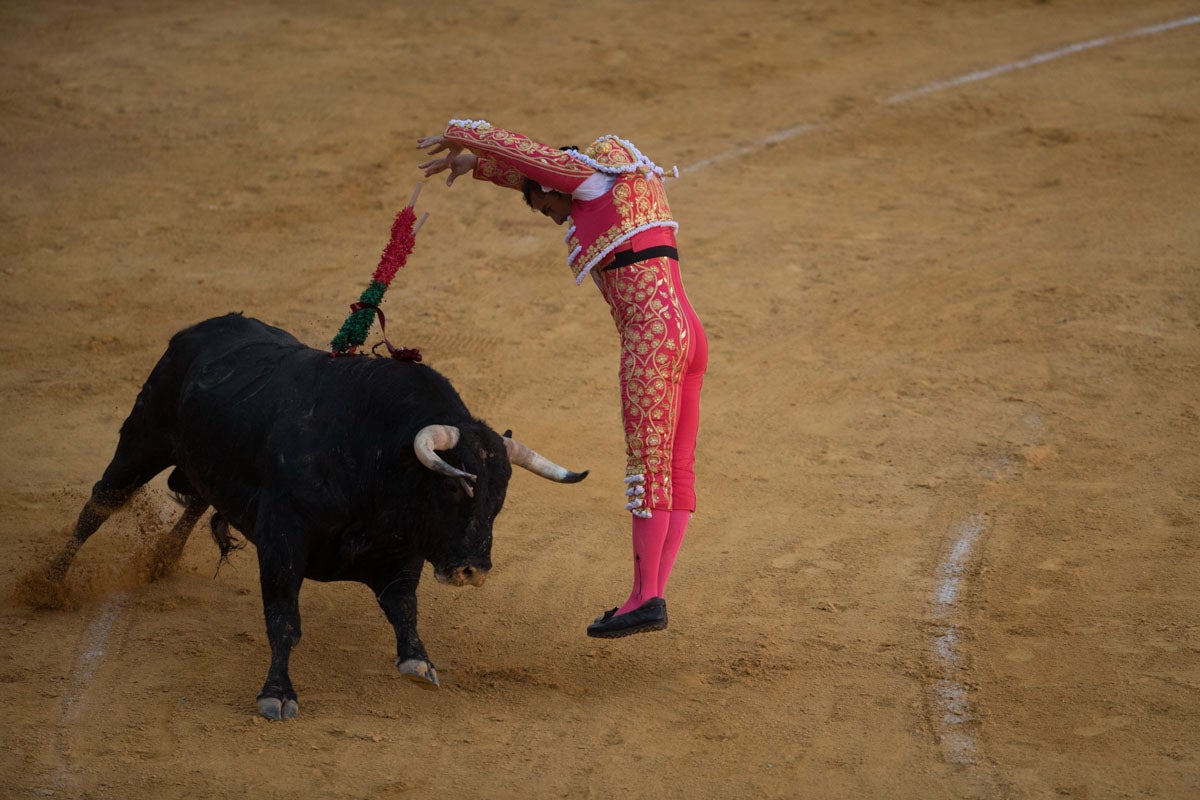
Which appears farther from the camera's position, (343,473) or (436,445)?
(343,473)

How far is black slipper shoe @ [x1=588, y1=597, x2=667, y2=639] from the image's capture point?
195 inches

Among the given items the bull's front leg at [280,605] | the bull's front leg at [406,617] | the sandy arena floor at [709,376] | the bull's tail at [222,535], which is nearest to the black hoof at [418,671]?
the bull's front leg at [406,617]

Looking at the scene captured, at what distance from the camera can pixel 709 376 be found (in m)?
8.32

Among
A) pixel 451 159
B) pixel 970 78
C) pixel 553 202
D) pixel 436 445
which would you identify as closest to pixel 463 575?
pixel 436 445

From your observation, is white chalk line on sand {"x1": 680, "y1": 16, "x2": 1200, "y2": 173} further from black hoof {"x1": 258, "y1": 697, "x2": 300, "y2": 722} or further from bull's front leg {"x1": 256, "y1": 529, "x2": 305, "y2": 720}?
black hoof {"x1": 258, "y1": 697, "x2": 300, "y2": 722}

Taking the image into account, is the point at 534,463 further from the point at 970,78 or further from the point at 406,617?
the point at 970,78

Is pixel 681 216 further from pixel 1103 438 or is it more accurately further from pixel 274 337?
pixel 274 337

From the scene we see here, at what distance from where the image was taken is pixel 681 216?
33.6 feet

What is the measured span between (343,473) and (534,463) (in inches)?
26.4

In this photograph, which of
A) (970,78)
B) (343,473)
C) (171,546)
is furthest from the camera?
(970,78)

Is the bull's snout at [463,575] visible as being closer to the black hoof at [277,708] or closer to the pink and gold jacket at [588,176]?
the black hoof at [277,708]

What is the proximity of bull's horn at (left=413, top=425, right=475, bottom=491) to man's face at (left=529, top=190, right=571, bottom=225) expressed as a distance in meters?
0.97

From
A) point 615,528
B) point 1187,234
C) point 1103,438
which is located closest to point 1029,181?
point 1187,234

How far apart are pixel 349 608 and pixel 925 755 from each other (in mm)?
2465
